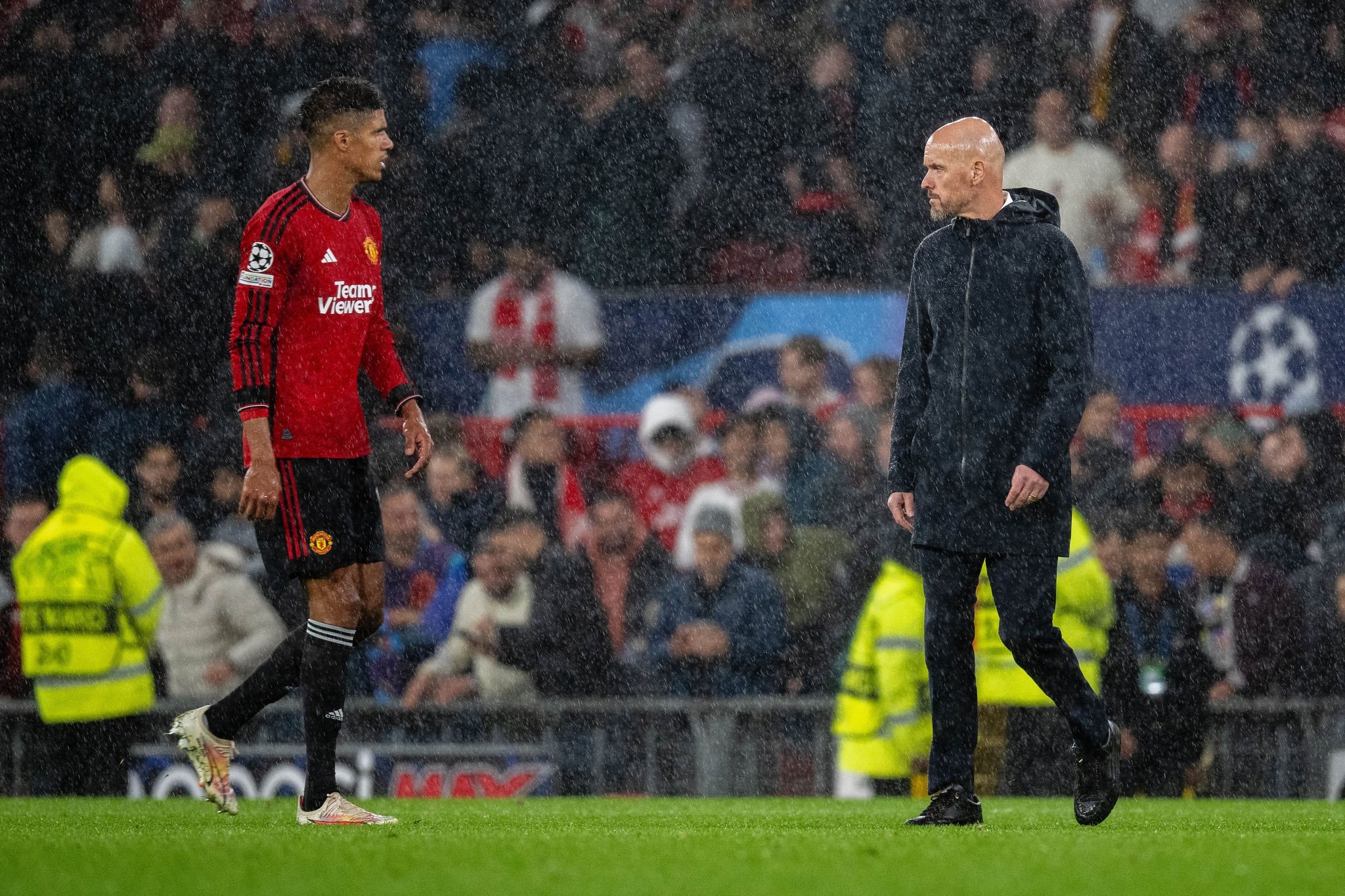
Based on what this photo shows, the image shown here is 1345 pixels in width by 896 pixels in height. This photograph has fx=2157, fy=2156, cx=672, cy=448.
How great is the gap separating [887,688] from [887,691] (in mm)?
13

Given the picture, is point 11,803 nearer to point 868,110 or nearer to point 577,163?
point 577,163

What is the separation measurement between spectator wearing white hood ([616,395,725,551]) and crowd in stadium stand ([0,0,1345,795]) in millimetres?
19

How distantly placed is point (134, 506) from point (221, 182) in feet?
9.90

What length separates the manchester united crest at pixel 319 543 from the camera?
20.1 ft

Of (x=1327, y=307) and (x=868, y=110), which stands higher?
(x=868, y=110)

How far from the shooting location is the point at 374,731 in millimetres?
9492

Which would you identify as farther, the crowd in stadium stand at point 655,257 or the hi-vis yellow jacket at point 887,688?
the crowd in stadium stand at point 655,257

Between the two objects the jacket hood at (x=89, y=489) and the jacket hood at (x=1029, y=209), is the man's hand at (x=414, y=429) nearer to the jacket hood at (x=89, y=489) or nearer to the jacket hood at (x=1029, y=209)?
the jacket hood at (x=1029, y=209)

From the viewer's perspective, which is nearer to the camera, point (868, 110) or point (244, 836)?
point (244, 836)

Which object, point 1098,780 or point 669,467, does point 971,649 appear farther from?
point 669,467

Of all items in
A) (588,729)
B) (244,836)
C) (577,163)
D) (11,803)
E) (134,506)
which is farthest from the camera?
(577,163)

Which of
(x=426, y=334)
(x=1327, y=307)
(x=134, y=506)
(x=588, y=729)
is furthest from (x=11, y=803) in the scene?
(x=1327, y=307)

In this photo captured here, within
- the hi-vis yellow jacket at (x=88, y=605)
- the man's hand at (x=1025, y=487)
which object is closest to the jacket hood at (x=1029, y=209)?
→ the man's hand at (x=1025, y=487)

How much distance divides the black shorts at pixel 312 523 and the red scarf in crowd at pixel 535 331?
6.04 meters
